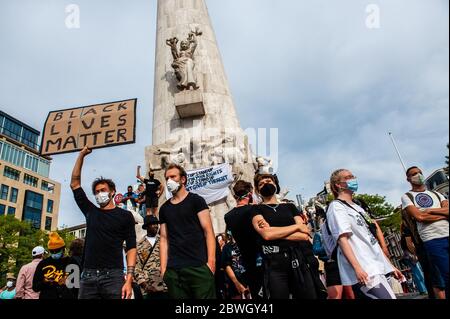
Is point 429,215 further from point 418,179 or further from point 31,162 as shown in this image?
point 31,162

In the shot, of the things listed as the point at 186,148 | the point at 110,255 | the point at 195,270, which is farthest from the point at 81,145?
the point at 186,148

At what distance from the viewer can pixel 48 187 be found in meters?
56.6

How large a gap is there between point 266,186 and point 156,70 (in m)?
11.0

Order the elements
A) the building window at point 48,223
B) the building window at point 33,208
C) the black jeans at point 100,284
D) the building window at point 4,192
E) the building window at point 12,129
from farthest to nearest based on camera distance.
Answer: the building window at point 12,129 → the building window at point 48,223 → the building window at point 33,208 → the building window at point 4,192 → the black jeans at point 100,284

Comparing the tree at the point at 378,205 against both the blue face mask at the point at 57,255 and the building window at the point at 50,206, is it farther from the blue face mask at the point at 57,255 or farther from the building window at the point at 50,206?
the building window at the point at 50,206

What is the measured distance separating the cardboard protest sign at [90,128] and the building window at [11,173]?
50.3 meters

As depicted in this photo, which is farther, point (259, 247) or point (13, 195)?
point (13, 195)

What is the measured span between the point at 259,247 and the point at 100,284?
1.58m

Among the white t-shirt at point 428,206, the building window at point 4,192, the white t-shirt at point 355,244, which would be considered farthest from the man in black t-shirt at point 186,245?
the building window at point 4,192

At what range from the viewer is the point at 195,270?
3055 mm

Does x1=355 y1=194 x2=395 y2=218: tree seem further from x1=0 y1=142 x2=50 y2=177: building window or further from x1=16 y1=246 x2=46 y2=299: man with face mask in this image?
x1=0 y1=142 x2=50 y2=177: building window

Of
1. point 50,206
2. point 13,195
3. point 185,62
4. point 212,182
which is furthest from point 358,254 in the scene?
point 50,206

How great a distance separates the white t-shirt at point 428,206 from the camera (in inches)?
143

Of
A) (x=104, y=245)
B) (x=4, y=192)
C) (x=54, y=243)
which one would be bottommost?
(x=104, y=245)
